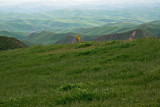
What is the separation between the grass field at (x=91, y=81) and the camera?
27.8ft

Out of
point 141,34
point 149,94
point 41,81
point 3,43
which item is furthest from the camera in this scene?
point 141,34

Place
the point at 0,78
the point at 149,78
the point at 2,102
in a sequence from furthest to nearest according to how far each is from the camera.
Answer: the point at 0,78
the point at 149,78
the point at 2,102

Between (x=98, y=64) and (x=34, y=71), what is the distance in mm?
4772

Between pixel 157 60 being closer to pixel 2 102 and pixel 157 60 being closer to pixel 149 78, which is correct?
pixel 149 78

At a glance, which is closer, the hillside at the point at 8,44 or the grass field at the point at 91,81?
the grass field at the point at 91,81

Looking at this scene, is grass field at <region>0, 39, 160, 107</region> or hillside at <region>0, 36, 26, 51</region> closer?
grass field at <region>0, 39, 160, 107</region>

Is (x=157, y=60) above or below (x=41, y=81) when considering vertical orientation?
above

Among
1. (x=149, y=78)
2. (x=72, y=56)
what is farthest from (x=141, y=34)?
(x=149, y=78)

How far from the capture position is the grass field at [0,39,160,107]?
8462 millimetres

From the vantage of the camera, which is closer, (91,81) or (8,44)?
(91,81)

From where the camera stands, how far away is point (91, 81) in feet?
39.2

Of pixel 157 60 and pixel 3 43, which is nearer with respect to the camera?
pixel 157 60

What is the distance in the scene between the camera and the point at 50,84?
41.6 feet

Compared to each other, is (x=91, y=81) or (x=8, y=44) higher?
(x=8, y=44)
